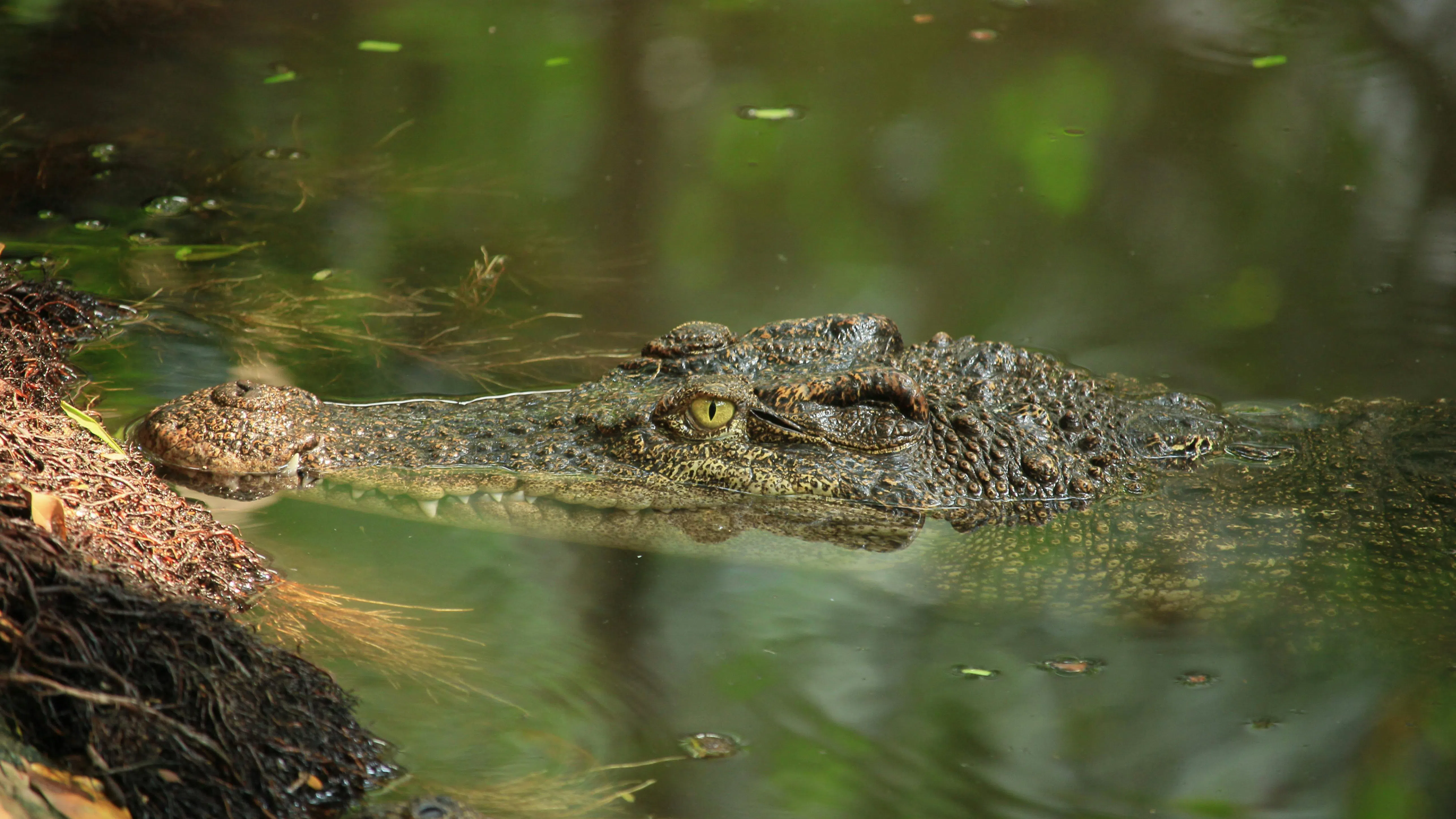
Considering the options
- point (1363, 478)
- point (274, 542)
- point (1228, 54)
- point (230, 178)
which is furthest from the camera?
point (1228, 54)

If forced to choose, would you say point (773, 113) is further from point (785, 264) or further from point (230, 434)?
point (230, 434)

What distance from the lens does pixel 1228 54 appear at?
8750mm

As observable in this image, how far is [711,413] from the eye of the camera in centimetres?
397

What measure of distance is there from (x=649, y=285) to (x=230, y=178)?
2.63 metres

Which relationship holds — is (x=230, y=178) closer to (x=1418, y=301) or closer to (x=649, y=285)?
(x=649, y=285)

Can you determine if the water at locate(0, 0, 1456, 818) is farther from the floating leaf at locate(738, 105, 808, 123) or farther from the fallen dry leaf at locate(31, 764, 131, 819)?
the fallen dry leaf at locate(31, 764, 131, 819)

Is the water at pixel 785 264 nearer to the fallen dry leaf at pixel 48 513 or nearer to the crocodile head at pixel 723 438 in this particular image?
the crocodile head at pixel 723 438

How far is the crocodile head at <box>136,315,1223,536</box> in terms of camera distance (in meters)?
3.82

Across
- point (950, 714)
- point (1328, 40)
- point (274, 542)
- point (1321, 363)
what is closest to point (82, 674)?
point (274, 542)

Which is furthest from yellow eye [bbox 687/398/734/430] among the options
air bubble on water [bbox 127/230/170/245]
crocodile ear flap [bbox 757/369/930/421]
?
air bubble on water [bbox 127/230/170/245]

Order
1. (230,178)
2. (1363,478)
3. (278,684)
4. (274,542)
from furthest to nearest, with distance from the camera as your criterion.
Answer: (230,178) → (1363,478) → (274,542) → (278,684)

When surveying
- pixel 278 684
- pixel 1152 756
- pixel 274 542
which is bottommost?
pixel 1152 756

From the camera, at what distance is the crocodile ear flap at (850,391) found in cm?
394

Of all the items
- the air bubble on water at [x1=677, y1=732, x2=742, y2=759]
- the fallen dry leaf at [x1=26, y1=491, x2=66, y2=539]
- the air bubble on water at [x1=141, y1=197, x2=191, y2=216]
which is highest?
the fallen dry leaf at [x1=26, y1=491, x2=66, y2=539]
